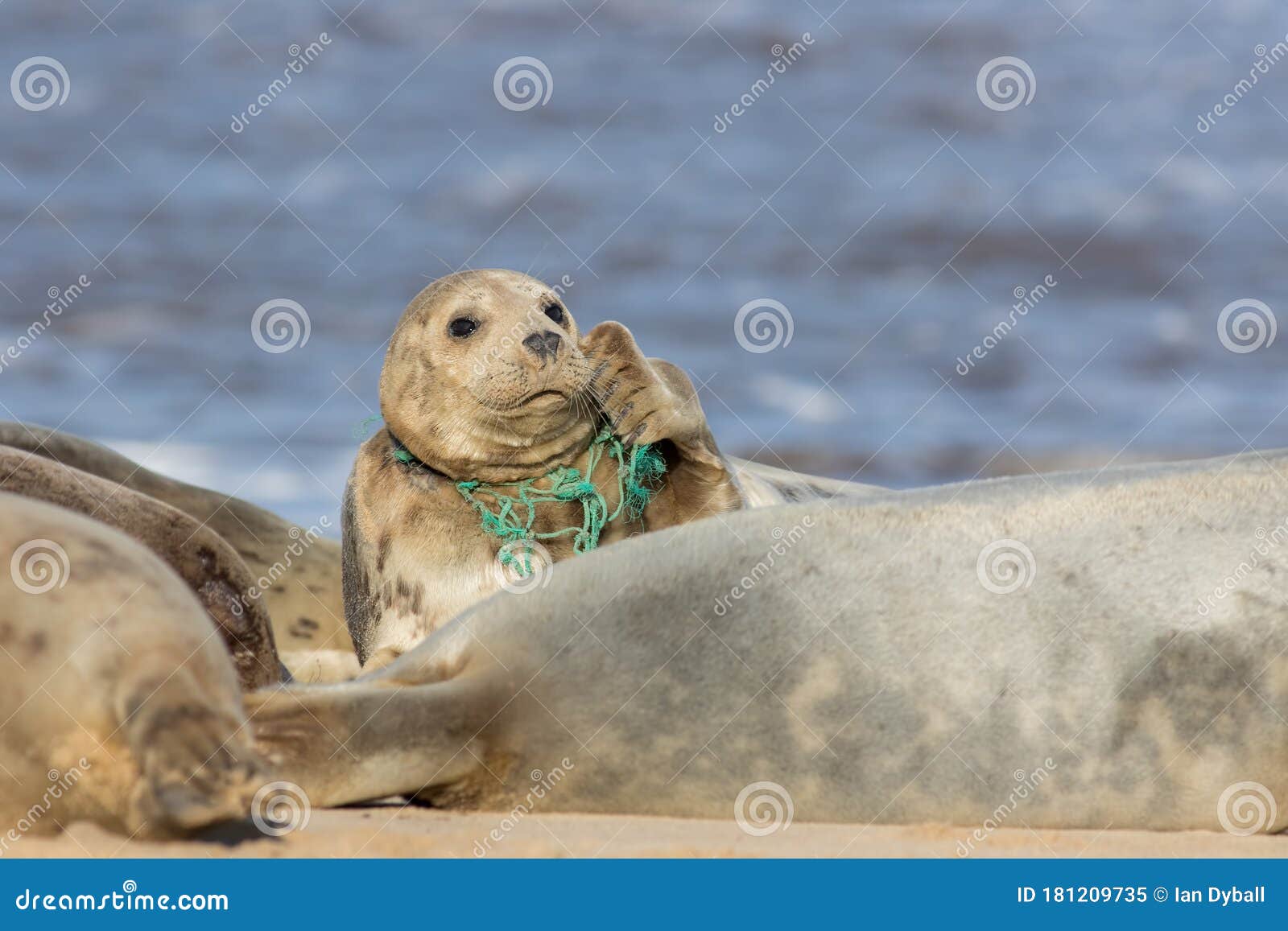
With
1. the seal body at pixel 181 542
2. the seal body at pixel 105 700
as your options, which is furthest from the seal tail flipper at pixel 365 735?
the seal body at pixel 181 542

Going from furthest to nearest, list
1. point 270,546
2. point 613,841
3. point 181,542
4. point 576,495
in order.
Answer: point 270,546 < point 576,495 < point 181,542 < point 613,841

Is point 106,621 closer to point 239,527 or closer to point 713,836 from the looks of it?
point 713,836

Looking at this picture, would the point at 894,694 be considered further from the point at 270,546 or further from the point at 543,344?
the point at 270,546

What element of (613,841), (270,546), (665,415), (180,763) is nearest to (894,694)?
(613,841)

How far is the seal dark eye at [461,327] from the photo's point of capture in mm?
5332

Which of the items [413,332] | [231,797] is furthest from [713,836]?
[413,332]

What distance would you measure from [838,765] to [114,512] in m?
2.55

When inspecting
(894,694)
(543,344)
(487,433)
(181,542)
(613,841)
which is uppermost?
(543,344)

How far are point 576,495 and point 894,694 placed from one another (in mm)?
2159

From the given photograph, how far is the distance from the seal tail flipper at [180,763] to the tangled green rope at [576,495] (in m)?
2.54

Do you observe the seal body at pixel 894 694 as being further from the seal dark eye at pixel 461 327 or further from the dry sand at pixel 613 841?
the seal dark eye at pixel 461 327

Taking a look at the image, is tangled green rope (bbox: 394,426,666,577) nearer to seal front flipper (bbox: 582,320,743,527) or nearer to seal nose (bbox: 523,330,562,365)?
seal front flipper (bbox: 582,320,743,527)

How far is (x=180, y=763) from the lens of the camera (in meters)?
2.57

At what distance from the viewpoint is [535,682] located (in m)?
3.36
